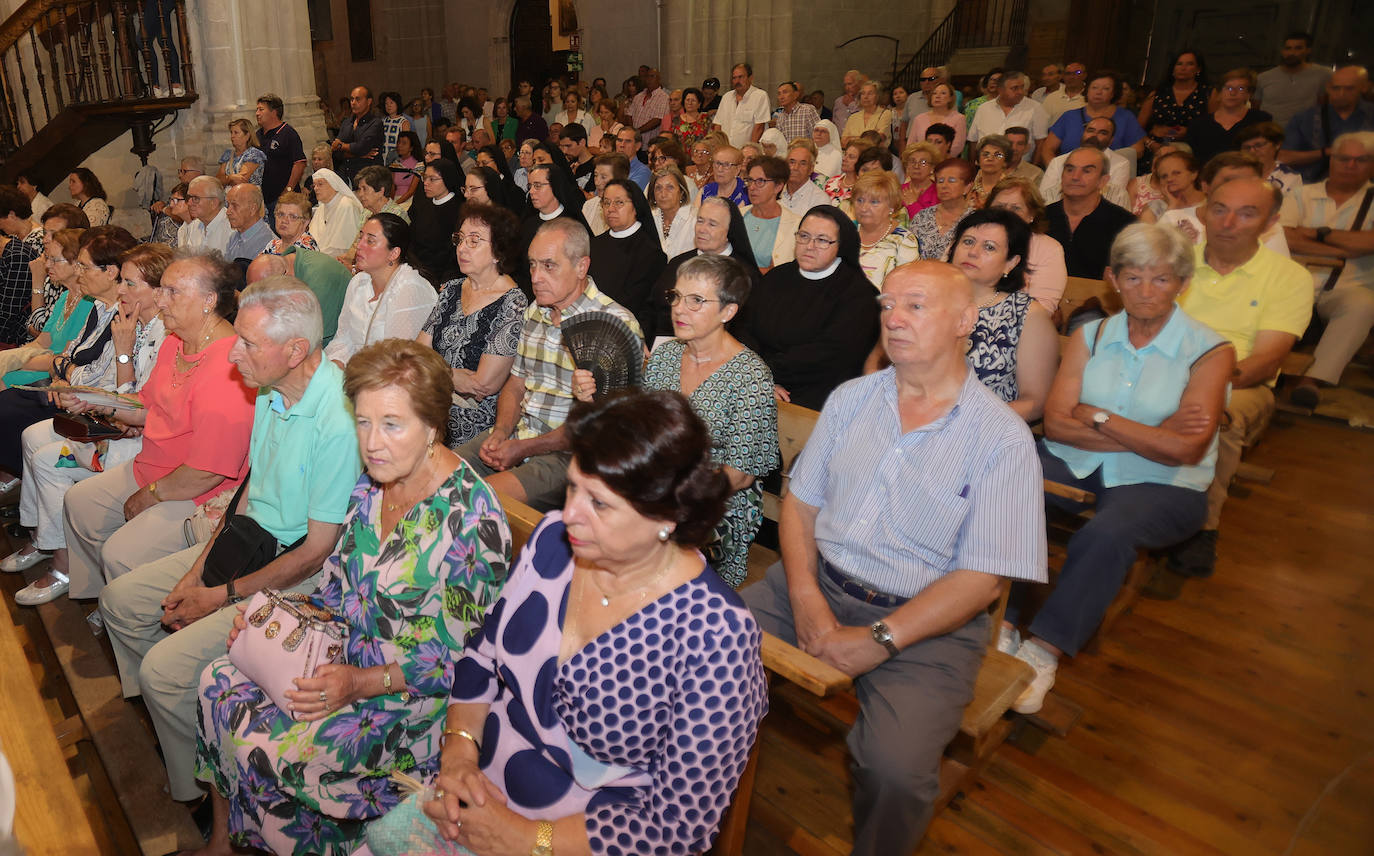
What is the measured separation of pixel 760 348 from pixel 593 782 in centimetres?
268

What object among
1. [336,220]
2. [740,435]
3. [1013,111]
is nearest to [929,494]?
[740,435]

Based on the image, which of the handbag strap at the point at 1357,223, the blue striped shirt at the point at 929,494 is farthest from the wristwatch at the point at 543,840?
the handbag strap at the point at 1357,223

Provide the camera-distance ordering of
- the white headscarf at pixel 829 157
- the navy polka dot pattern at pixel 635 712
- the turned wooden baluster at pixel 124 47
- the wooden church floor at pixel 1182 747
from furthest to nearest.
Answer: the turned wooden baluster at pixel 124 47 → the white headscarf at pixel 829 157 → the wooden church floor at pixel 1182 747 → the navy polka dot pattern at pixel 635 712

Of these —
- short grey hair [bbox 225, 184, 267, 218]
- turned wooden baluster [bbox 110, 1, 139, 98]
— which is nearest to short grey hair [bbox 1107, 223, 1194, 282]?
short grey hair [bbox 225, 184, 267, 218]

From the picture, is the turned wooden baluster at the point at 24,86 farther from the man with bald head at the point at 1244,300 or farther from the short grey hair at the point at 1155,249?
the man with bald head at the point at 1244,300

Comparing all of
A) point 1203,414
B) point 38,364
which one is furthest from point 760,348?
point 38,364

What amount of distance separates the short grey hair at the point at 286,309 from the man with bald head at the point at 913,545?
1547 mm

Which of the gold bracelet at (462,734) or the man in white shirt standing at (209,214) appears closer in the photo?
the gold bracelet at (462,734)

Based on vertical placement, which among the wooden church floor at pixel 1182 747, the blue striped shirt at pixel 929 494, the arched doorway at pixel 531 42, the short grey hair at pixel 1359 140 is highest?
the arched doorway at pixel 531 42

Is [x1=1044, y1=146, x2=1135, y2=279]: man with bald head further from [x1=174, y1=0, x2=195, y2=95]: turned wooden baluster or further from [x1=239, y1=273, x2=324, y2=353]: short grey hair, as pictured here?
[x1=174, y1=0, x2=195, y2=95]: turned wooden baluster

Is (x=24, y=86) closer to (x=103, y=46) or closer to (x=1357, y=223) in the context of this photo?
(x=103, y=46)

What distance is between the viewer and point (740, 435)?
268 centimetres

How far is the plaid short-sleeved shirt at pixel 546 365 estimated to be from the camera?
3.36m

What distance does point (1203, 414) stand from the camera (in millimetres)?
2764
